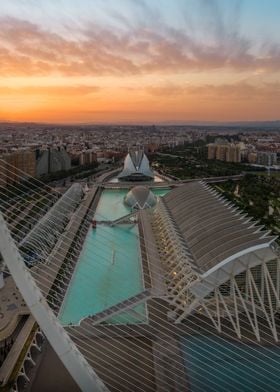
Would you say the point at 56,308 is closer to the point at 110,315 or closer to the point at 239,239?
the point at 110,315

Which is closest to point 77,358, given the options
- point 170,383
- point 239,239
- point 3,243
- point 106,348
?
point 3,243

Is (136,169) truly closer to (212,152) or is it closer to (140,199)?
(140,199)

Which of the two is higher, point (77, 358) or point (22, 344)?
point (77, 358)

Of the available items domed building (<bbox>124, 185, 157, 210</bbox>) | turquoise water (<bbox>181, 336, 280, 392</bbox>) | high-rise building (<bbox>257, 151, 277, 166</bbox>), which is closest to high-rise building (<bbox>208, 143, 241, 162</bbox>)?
high-rise building (<bbox>257, 151, 277, 166</bbox>)

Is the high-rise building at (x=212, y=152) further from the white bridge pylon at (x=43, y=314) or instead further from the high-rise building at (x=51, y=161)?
the white bridge pylon at (x=43, y=314)

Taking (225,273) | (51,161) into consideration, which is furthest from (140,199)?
(51,161)
